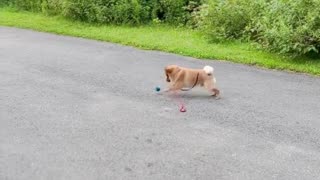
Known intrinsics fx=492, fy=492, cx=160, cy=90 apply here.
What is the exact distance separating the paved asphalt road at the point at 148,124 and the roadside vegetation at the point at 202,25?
73 cm

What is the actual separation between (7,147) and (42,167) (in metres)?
0.68

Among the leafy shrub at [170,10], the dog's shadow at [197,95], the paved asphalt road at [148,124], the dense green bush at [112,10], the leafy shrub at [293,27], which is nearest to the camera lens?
the paved asphalt road at [148,124]

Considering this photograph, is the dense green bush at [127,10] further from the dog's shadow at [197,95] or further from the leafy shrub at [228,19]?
the dog's shadow at [197,95]

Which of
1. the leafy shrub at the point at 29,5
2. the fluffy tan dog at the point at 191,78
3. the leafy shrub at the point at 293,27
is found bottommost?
the leafy shrub at the point at 29,5

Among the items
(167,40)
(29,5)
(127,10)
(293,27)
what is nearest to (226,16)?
(167,40)

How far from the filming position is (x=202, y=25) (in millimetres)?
10266

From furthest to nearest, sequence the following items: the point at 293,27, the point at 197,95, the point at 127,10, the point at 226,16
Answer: the point at 127,10 < the point at 226,16 < the point at 293,27 < the point at 197,95

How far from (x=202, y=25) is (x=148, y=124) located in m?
5.05

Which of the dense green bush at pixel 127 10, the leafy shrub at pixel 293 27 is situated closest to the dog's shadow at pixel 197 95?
the leafy shrub at pixel 293 27

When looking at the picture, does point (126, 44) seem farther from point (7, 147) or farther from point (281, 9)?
point (7, 147)

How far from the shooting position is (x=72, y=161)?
185 inches

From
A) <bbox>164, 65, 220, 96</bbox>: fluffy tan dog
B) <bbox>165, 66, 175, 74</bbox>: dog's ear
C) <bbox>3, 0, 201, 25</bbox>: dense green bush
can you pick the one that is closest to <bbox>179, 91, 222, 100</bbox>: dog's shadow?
<bbox>164, 65, 220, 96</bbox>: fluffy tan dog

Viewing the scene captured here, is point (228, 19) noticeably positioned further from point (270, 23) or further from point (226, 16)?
point (270, 23)

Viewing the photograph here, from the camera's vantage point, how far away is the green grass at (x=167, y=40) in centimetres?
821
